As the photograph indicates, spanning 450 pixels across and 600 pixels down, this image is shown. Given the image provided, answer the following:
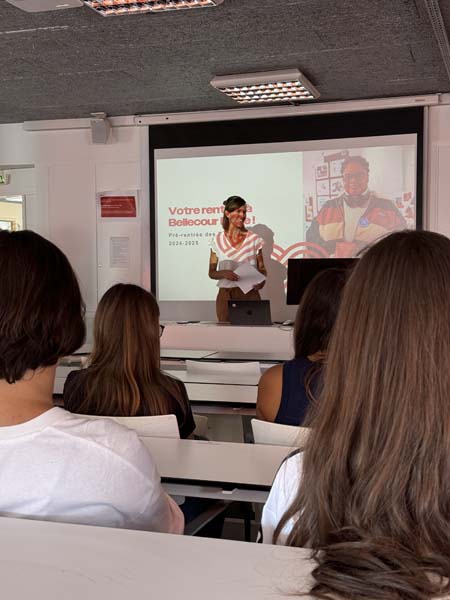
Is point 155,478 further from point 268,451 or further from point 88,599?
point 268,451

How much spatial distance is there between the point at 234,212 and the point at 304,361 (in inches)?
159

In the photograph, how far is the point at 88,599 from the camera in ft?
2.64

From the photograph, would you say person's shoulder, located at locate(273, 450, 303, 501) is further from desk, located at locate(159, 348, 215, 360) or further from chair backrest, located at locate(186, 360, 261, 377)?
desk, located at locate(159, 348, 215, 360)

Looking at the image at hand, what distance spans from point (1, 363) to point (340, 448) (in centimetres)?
69

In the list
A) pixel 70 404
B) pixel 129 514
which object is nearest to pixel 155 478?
pixel 129 514

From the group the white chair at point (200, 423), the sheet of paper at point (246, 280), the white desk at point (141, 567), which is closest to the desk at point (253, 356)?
the white chair at point (200, 423)

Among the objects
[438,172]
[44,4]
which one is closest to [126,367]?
[44,4]

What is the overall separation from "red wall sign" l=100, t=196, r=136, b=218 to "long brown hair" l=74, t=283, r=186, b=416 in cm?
422

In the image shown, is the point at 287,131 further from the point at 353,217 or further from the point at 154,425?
the point at 154,425

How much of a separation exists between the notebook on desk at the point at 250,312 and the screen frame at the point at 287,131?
185 centimetres

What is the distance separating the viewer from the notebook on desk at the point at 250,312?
4637mm

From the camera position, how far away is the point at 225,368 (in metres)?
3.26

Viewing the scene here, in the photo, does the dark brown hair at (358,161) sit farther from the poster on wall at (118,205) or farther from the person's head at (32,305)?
the person's head at (32,305)

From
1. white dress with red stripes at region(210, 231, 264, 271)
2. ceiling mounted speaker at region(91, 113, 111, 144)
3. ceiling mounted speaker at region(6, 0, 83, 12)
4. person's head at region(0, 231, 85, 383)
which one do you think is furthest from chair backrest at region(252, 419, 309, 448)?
ceiling mounted speaker at region(91, 113, 111, 144)
